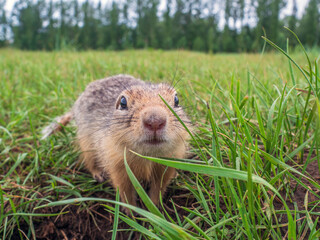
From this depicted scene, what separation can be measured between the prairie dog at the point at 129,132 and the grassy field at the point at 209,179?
Answer: 16cm

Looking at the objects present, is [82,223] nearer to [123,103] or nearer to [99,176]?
[99,176]

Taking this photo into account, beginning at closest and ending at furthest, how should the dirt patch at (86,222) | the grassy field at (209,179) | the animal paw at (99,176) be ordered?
the grassy field at (209,179) < the dirt patch at (86,222) < the animal paw at (99,176)

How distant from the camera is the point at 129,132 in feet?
6.78

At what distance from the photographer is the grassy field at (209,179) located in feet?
5.11

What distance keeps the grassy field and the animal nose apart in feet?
0.95

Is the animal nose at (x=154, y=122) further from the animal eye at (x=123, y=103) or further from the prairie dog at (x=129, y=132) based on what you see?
the animal eye at (x=123, y=103)

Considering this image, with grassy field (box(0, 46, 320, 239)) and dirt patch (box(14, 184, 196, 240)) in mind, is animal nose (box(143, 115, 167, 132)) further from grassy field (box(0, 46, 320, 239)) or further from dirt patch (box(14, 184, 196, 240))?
dirt patch (box(14, 184, 196, 240))

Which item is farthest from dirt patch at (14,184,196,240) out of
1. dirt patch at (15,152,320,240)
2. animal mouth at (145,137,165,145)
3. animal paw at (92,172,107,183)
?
animal mouth at (145,137,165,145)

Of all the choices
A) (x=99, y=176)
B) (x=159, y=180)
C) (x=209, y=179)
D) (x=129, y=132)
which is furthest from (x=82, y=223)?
(x=209, y=179)

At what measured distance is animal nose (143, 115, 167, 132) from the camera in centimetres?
189

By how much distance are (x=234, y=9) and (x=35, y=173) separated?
10.2 metres

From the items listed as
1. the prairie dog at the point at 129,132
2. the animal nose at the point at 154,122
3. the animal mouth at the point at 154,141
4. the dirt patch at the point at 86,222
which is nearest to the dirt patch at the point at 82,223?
the dirt patch at the point at 86,222

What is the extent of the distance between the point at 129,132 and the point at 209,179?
2.22ft

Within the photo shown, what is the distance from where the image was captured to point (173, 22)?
116 ft
